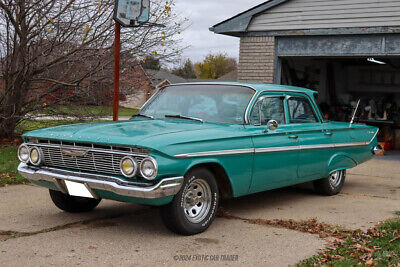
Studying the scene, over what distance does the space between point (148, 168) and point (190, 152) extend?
479 mm

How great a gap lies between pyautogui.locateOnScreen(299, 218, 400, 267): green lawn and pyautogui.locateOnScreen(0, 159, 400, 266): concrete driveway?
185 mm

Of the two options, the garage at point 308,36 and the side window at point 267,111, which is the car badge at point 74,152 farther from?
the garage at point 308,36

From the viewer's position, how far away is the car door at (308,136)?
21.5 ft

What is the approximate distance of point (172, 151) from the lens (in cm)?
471

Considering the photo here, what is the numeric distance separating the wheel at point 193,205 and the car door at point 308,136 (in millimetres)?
1651

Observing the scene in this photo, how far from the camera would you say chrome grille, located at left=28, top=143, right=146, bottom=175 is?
4785mm

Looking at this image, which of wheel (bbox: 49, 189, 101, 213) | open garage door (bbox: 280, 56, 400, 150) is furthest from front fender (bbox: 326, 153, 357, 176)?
open garage door (bbox: 280, 56, 400, 150)

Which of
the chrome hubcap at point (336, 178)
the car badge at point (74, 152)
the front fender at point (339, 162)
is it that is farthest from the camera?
the chrome hubcap at point (336, 178)

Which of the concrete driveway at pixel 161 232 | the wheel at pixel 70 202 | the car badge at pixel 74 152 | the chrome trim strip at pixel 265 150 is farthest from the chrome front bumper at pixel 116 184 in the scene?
the wheel at pixel 70 202

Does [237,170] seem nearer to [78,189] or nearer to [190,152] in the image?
[190,152]

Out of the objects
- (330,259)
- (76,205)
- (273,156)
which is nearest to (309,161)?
(273,156)

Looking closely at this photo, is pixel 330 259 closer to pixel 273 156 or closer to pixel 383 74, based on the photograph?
pixel 273 156

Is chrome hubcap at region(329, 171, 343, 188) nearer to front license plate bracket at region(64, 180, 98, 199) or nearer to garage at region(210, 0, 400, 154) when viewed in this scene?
front license plate bracket at region(64, 180, 98, 199)

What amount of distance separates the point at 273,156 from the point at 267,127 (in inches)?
13.7
